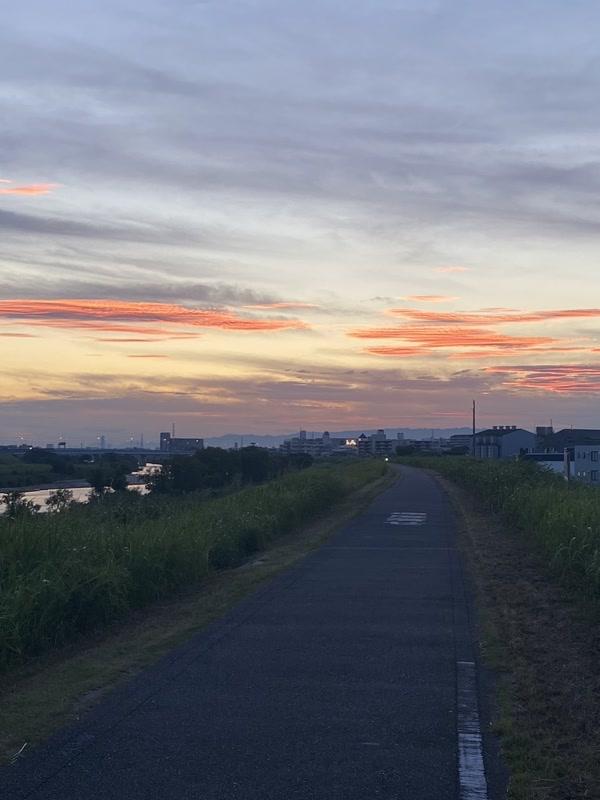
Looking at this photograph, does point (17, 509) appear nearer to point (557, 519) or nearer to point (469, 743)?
point (557, 519)

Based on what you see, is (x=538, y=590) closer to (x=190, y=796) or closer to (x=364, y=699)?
(x=364, y=699)

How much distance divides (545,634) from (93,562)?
17.7ft

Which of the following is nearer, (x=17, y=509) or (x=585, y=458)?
(x=17, y=509)

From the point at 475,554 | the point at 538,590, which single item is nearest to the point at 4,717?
the point at 538,590

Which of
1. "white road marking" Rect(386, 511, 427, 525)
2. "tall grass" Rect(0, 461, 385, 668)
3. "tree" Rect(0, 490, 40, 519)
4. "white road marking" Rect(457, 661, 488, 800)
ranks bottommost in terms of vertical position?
"white road marking" Rect(386, 511, 427, 525)

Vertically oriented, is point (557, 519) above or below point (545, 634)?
above

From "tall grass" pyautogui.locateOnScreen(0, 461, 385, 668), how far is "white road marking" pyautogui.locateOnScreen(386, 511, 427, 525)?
6.74m

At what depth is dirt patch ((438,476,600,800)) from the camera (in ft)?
18.7

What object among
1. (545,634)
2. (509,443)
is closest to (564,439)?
(509,443)

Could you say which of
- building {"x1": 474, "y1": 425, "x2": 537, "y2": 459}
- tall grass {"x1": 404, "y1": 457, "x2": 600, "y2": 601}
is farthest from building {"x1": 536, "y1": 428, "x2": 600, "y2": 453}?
tall grass {"x1": 404, "y1": 457, "x2": 600, "y2": 601}

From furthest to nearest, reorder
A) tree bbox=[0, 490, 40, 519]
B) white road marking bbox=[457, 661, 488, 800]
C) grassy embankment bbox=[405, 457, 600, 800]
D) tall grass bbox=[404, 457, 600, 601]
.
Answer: tree bbox=[0, 490, 40, 519] → tall grass bbox=[404, 457, 600, 601] → grassy embankment bbox=[405, 457, 600, 800] → white road marking bbox=[457, 661, 488, 800]

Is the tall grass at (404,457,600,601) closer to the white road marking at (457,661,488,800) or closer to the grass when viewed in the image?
the grass

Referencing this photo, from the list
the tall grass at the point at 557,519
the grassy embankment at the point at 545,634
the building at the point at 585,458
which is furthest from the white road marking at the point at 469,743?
the building at the point at 585,458

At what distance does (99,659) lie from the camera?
8914mm
